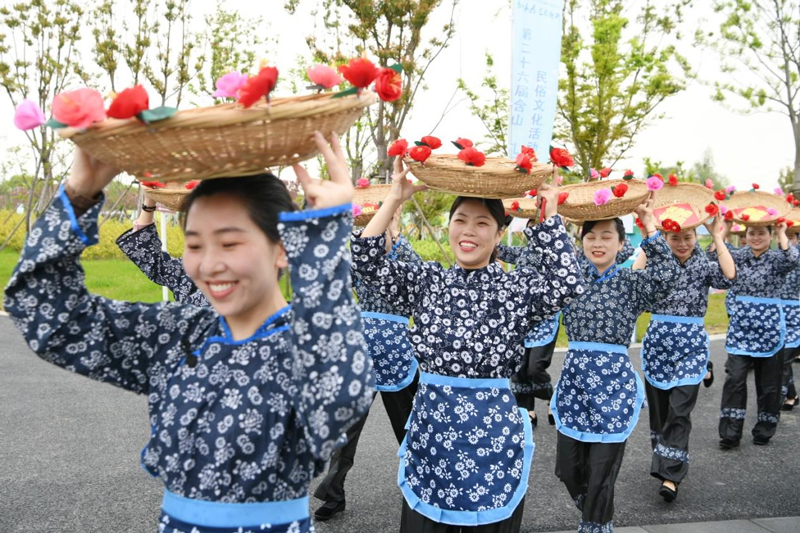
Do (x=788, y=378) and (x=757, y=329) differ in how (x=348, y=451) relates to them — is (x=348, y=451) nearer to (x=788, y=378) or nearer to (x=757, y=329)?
(x=757, y=329)

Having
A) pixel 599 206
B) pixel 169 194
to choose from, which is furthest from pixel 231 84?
pixel 599 206

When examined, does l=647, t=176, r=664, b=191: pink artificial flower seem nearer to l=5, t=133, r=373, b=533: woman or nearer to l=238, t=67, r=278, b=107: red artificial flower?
l=5, t=133, r=373, b=533: woman

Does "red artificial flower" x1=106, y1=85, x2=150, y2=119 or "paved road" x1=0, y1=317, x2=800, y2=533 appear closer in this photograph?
"red artificial flower" x1=106, y1=85, x2=150, y2=119

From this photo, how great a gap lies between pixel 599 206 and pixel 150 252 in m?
2.52

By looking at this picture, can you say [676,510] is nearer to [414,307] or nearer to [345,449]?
[345,449]

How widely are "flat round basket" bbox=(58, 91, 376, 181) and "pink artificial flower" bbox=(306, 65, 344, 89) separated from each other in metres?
0.09

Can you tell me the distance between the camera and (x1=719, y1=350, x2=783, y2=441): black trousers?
6363mm

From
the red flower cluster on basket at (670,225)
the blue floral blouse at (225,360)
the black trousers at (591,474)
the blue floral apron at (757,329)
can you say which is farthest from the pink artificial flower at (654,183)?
the blue floral apron at (757,329)

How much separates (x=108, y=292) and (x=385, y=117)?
6.53m

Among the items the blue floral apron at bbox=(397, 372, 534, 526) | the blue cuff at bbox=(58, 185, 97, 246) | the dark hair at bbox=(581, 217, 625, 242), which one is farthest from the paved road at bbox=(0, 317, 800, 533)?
the blue cuff at bbox=(58, 185, 97, 246)

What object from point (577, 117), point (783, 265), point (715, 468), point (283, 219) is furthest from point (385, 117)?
point (283, 219)

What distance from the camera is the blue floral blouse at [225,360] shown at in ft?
5.06

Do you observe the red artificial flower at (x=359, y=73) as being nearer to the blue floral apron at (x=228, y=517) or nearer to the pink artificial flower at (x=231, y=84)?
the pink artificial flower at (x=231, y=84)

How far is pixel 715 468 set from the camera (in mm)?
5793
